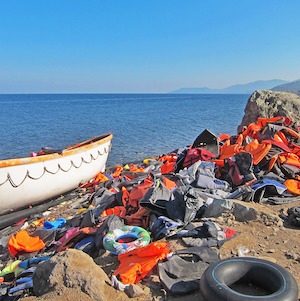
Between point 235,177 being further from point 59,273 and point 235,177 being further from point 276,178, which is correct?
point 59,273

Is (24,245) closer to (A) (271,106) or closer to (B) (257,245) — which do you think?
(B) (257,245)

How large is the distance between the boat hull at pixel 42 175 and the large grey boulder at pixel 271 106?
6425mm

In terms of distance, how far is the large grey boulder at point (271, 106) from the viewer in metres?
14.2

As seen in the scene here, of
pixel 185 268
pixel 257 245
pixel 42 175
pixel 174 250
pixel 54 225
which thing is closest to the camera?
pixel 185 268

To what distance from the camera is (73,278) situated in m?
3.88

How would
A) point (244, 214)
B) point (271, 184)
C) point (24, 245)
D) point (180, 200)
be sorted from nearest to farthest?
1. point (244, 214)
2. point (180, 200)
3. point (24, 245)
4. point (271, 184)

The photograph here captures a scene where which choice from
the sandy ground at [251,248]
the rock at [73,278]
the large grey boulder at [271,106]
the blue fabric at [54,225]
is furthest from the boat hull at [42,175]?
the large grey boulder at [271,106]

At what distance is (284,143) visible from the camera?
9.36 m

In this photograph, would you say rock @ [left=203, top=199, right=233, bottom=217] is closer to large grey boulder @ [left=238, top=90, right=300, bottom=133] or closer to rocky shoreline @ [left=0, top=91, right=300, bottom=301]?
rocky shoreline @ [left=0, top=91, right=300, bottom=301]

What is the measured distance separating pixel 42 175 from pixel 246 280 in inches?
317

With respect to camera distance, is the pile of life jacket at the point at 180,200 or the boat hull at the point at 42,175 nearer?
the pile of life jacket at the point at 180,200

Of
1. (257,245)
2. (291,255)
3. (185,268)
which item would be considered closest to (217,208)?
(257,245)

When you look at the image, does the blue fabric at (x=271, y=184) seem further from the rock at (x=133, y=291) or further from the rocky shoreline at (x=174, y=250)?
the rock at (x=133, y=291)

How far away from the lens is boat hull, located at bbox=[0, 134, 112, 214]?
9.68 m
